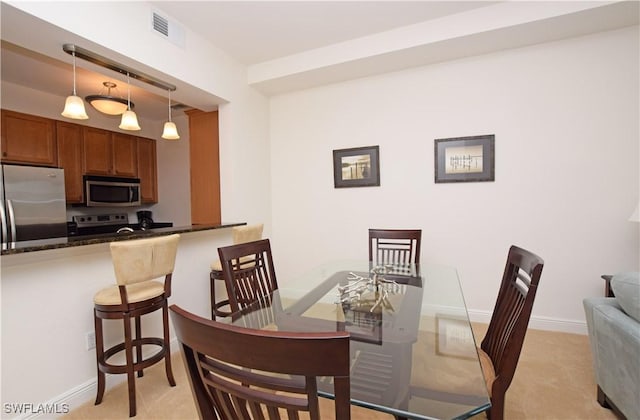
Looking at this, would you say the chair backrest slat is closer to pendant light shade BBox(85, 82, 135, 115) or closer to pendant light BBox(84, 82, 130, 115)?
pendant light shade BBox(85, 82, 135, 115)

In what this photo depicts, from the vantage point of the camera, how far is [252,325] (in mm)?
1497

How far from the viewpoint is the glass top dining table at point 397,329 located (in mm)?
990

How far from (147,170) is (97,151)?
2.71 ft

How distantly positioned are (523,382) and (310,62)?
10.7 feet

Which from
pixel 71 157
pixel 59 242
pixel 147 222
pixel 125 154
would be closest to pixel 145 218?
pixel 147 222

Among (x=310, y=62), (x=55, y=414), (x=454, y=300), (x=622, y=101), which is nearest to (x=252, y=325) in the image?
(x=454, y=300)

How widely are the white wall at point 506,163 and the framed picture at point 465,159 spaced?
66 millimetres

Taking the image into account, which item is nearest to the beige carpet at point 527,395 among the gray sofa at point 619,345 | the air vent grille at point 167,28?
the gray sofa at point 619,345

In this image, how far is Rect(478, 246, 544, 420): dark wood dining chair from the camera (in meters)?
1.15

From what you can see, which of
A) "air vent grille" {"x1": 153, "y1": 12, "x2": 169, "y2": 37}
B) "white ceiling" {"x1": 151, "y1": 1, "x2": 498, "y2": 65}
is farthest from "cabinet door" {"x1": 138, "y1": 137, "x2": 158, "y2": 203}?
"air vent grille" {"x1": 153, "y1": 12, "x2": 169, "y2": 37}

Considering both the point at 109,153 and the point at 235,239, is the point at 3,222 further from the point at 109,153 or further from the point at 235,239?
the point at 235,239

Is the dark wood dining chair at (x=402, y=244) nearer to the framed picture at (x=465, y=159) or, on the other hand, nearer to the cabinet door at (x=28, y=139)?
the framed picture at (x=465, y=159)

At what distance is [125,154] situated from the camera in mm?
4523

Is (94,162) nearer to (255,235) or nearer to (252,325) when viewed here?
(255,235)
